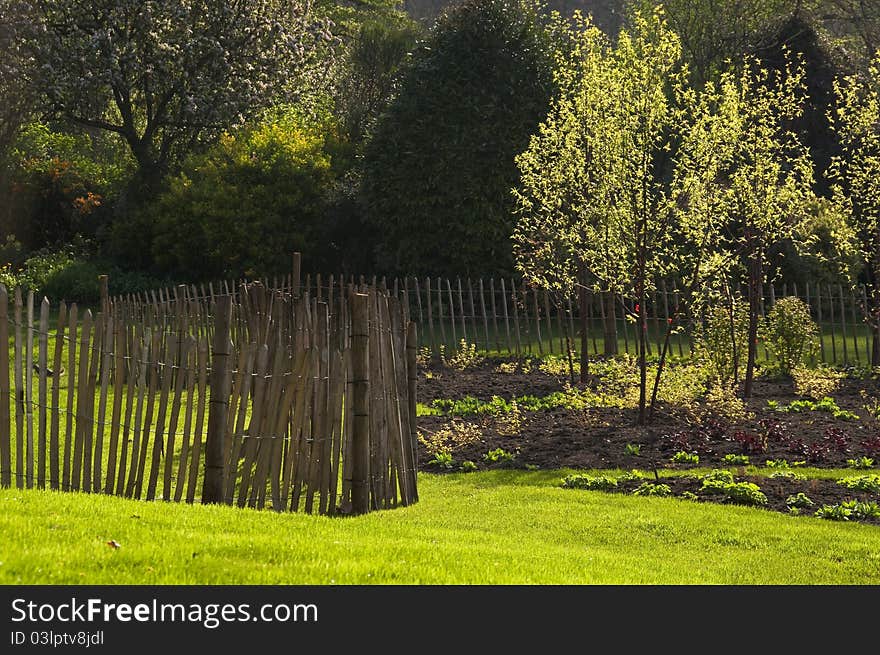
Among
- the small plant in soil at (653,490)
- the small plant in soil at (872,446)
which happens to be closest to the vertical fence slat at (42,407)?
the small plant in soil at (653,490)

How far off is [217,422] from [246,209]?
17.3 meters

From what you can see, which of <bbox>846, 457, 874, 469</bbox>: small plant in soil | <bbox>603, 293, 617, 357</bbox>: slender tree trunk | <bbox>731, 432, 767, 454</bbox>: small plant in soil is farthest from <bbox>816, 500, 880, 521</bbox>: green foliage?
<bbox>603, 293, 617, 357</bbox>: slender tree trunk

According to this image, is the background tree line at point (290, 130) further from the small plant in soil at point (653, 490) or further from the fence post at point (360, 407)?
the fence post at point (360, 407)

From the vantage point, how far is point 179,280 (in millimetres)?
25719

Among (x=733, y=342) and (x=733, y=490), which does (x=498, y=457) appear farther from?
(x=733, y=342)

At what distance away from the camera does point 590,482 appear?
9812mm

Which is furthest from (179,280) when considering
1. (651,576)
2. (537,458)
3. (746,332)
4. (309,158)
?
(651,576)

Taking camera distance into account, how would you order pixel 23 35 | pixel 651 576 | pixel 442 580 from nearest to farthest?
A: pixel 442 580, pixel 651 576, pixel 23 35

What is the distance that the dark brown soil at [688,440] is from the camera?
33.4 feet

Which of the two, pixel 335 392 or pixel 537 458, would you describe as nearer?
pixel 335 392

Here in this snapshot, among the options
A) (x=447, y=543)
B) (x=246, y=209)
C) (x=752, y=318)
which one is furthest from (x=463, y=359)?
(x=447, y=543)

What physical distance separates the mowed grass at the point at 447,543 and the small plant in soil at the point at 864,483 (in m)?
1.04
